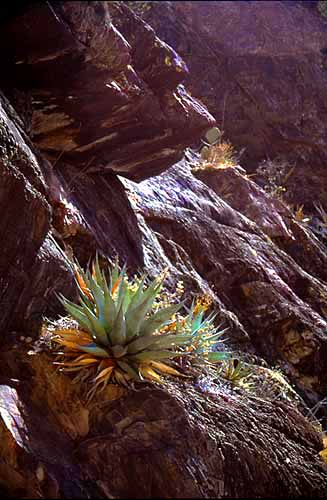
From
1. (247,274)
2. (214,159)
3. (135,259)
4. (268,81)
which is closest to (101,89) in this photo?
(135,259)

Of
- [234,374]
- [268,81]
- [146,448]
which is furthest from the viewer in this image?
[268,81]

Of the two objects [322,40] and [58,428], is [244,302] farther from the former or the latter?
[322,40]

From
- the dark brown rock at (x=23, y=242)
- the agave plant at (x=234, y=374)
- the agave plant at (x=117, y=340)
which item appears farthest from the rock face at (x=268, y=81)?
the agave plant at (x=117, y=340)

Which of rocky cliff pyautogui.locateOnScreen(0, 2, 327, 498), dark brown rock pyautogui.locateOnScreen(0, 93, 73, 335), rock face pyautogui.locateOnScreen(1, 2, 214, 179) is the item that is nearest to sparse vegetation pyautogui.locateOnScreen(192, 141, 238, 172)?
rocky cliff pyautogui.locateOnScreen(0, 2, 327, 498)

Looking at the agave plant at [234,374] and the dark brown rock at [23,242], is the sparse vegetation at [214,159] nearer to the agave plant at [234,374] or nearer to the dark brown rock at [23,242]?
the agave plant at [234,374]

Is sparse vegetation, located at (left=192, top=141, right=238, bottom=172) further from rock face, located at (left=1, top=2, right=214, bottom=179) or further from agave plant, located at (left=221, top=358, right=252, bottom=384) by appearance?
agave plant, located at (left=221, top=358, right=252, bottom=384)

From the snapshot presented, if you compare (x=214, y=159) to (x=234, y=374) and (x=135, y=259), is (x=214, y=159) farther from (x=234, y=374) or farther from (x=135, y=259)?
(x=234, y=374)
